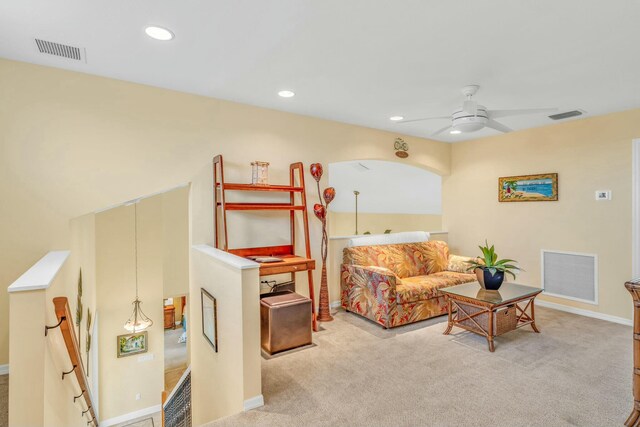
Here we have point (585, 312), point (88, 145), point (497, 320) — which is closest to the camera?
point (88, 145)

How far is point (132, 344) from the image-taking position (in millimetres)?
5199

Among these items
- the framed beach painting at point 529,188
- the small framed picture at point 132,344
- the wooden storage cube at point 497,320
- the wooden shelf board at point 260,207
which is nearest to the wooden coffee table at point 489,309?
the wooden storage cube at point 497,320

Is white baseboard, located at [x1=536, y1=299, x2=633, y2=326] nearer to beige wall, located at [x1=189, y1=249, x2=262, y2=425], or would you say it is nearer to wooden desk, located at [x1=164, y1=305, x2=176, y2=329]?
beige wall, located at [x1=189, y1=249, x2=262, y2=425]

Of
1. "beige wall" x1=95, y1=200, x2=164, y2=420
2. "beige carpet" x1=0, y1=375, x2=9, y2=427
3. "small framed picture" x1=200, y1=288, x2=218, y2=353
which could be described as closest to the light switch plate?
"beige wall" x1=95, y1=200, x2=164, y2=420

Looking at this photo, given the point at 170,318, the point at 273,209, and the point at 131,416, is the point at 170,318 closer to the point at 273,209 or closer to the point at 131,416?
the point at 131,416

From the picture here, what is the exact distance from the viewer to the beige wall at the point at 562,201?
389 cm

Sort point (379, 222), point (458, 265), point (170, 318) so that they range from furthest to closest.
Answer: point (170, 318)
point (379, 222)
point (458, 265)

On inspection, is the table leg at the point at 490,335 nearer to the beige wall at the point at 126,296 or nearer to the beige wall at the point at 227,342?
the beige wall at the point at 227,342

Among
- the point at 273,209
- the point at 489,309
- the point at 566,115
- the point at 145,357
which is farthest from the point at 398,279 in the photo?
the point at 145,357

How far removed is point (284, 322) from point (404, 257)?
2.12 m

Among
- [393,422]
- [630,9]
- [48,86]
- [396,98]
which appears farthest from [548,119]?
[48,86]

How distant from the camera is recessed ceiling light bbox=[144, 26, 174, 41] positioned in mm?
2160

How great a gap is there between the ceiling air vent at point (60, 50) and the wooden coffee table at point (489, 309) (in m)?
3.98

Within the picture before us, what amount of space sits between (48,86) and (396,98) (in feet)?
10.6
